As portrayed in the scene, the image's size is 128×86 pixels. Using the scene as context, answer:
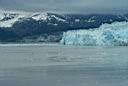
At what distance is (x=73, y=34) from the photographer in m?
67.7

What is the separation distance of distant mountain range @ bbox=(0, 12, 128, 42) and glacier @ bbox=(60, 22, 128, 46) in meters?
49.1

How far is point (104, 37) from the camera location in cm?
6028

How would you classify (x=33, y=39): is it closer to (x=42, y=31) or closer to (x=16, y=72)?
(x=42, y=31)

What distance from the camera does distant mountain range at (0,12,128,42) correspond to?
421ft

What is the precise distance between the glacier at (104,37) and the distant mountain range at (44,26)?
161ft

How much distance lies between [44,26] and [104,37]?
104 meters

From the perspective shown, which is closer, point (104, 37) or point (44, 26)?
point (104, 37)

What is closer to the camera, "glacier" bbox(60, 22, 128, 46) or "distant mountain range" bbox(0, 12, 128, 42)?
"glacier" bbox(60, 22, 128, 46)

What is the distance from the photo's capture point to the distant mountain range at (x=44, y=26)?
421 ft

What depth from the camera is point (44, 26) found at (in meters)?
163

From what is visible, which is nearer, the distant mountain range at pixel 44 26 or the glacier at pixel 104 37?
the glacier at pixel 104 37

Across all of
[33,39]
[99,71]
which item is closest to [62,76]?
[99,71]

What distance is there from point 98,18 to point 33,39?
222ft

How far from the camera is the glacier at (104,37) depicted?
59.5 metres
